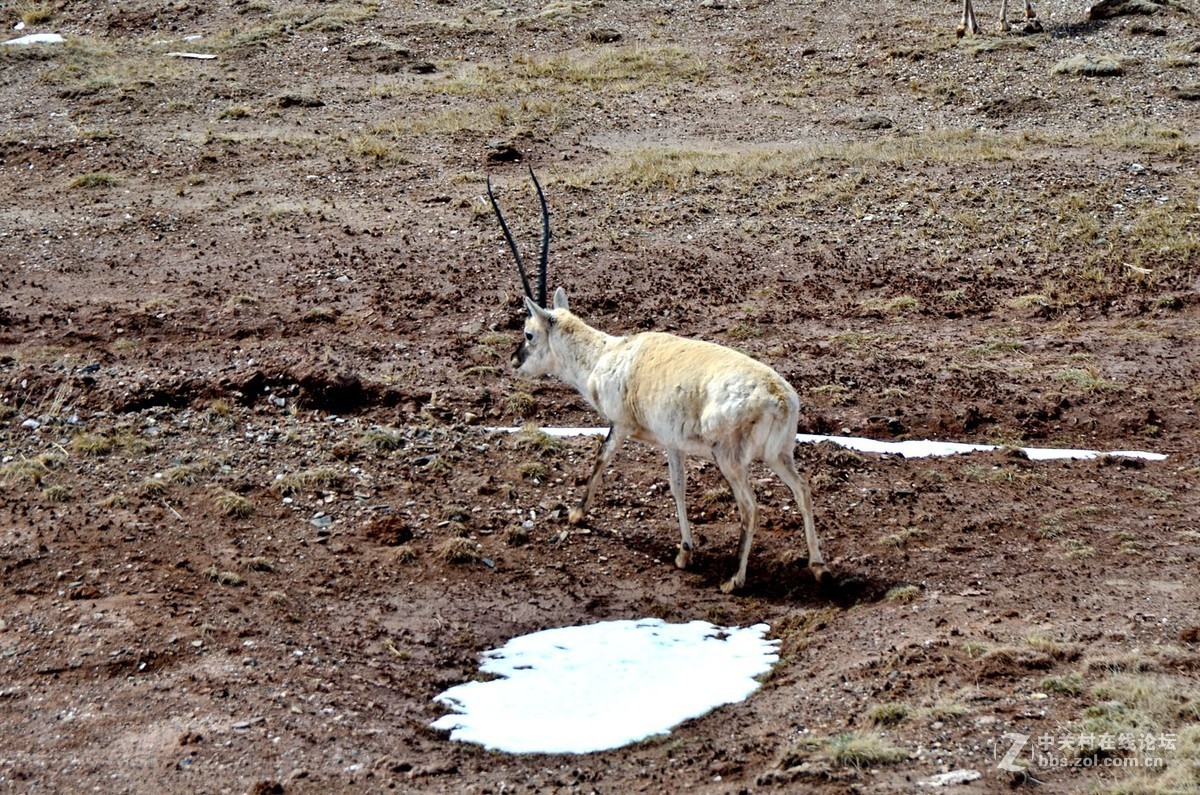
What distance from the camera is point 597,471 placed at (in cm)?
1262

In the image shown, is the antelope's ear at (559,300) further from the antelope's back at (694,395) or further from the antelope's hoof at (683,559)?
the antelope's hoof at (683,559)

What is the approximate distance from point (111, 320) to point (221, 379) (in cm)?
430

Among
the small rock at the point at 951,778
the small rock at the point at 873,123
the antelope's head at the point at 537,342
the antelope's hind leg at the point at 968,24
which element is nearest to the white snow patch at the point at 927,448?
the antelope's head at the point at 537,342

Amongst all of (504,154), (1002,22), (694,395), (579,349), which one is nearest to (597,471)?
(579,349)

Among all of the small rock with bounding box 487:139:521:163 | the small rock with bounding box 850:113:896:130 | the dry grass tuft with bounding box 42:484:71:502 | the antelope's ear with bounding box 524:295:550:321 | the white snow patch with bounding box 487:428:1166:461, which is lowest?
the white snow patch with bounding box 487:428:1166:461

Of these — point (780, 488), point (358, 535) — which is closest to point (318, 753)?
point (358, 535)

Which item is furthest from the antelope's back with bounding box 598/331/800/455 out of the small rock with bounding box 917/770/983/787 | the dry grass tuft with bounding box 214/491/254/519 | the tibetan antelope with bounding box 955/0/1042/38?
the tibetan antelope with bounding box 955/0/1042/38

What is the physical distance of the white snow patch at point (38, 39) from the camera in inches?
1451

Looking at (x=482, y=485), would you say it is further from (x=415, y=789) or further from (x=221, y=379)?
(x=415, y=789)

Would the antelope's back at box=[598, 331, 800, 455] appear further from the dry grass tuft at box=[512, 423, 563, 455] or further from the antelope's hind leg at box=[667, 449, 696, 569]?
the dry grass tuft at box=[512, 423, 563, 455]

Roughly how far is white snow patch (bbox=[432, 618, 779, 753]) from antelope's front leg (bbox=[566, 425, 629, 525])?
2.07m

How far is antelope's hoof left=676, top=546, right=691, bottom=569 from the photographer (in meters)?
11.8

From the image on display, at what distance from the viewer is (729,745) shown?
8547mm

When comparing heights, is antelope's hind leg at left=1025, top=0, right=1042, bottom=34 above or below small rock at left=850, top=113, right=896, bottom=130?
above
